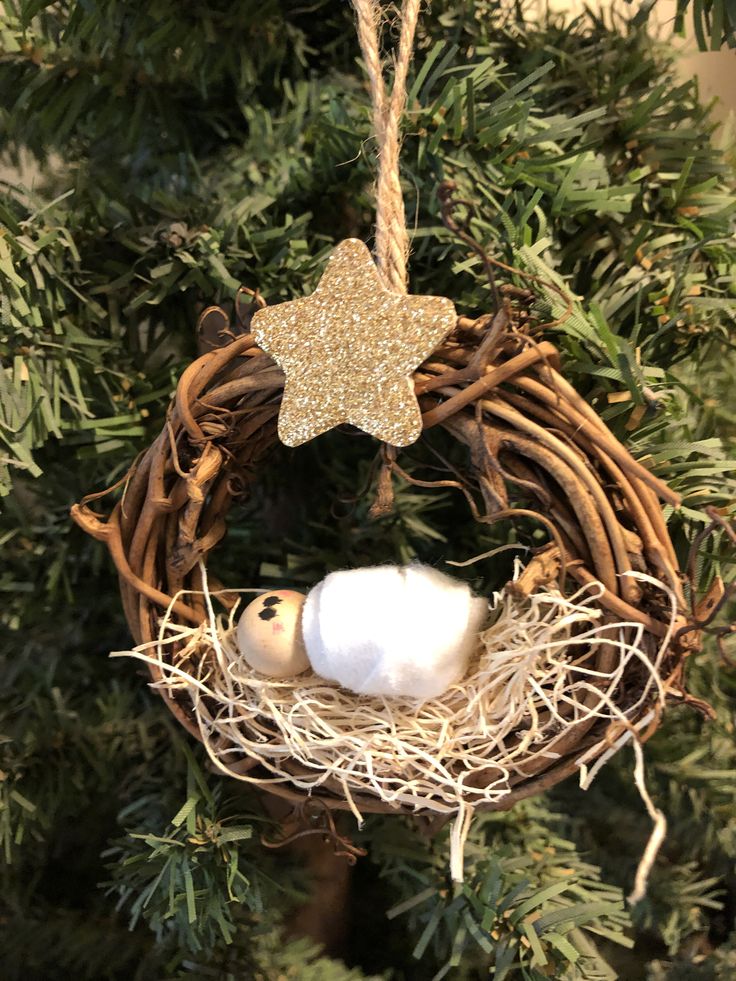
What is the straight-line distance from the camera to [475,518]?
40 centimetres

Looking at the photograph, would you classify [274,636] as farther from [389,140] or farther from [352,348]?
[389,140]

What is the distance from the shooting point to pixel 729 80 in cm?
69

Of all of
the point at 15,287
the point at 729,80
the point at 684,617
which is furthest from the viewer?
the point at 729,80

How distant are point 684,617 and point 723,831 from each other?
0.88 ft

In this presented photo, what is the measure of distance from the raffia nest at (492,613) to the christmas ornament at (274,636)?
0.04ft

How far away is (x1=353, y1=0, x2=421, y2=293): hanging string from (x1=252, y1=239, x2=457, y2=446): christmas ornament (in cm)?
1

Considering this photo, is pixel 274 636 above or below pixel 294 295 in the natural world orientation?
below

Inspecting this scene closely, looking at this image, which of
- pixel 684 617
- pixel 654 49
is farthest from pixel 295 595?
pixel 654 49

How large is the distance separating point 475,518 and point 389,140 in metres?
0.20

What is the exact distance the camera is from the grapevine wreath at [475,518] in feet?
1.20

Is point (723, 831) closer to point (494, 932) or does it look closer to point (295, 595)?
point (494, 932)

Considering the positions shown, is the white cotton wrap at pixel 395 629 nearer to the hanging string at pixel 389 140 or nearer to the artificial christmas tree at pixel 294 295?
the artificial christmas tree at pixel 294 295

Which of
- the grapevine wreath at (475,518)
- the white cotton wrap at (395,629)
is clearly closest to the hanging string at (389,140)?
the grapevine wreath at (475,518)

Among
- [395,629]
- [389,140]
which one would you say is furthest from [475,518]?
[389,140]
